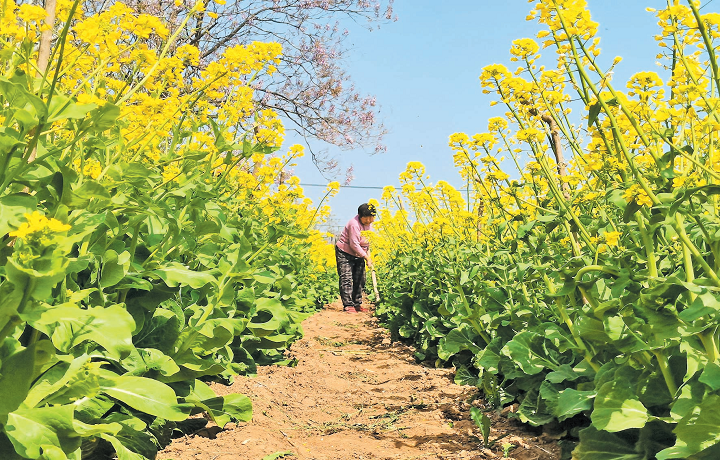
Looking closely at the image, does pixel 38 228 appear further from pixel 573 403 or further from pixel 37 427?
pixel 573 403

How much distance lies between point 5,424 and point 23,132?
0.78m

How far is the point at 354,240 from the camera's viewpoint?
11.1m

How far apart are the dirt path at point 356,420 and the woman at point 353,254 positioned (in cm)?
543

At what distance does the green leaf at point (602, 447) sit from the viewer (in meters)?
2.08

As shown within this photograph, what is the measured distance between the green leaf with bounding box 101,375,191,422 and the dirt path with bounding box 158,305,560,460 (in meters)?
0.65

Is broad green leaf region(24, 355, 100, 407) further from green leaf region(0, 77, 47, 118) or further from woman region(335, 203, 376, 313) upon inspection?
woman region(335, 203, 376, 313)

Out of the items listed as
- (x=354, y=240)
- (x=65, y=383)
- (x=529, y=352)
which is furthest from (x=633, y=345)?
(x=354, y=240)

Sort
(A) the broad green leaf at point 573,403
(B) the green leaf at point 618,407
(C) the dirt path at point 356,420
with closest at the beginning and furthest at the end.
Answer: (B) the green leaf at point 618,407 < (A) the broad green leaf at point 573,403 < (C) the dirt path at point 356,420

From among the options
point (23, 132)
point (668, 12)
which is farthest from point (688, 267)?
point (23, 132)

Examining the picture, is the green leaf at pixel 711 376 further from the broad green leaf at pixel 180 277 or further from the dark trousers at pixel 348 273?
the dark trousers at pixel 348 273

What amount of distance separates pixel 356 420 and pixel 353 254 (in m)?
7.82

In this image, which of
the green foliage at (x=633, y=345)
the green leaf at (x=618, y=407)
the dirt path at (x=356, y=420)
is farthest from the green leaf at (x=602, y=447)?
the dirt path at (x=356, y=420)

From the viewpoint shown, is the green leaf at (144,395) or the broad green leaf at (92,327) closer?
the broad green leaf at (92,327)

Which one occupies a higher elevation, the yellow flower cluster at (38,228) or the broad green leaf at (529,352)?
the yellow flower cluster at (38,228)
